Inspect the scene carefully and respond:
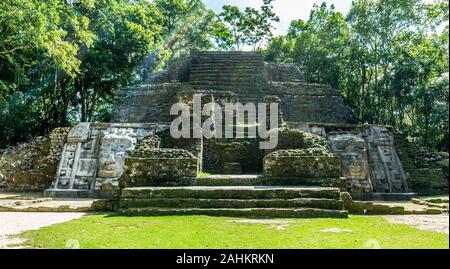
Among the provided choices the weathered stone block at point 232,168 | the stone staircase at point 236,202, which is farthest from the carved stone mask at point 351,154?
the stone staircase at point 236,202

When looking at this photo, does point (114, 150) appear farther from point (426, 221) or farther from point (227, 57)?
point (227, 57)

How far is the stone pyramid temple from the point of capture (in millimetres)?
6914

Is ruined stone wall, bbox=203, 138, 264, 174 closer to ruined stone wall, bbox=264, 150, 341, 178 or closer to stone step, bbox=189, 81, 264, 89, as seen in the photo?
ruined stone wall, bbox=264, 150, 341, 178

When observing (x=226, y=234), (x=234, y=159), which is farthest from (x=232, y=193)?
(x=234, y=159)

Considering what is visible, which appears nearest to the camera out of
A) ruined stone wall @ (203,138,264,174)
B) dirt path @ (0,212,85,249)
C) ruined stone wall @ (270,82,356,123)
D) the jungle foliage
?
dirt path @ (0,212,85,249)

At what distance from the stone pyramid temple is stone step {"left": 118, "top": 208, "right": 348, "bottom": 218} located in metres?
0.02

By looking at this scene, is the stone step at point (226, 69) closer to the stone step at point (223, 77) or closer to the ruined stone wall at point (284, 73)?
the stone step at point (223, 77)

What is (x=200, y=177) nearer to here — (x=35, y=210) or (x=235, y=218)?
(x=235, y=218)

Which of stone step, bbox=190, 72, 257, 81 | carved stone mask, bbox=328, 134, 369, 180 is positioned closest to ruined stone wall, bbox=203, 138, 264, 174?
carved stone mask, bbox=328, 134, 369, 180

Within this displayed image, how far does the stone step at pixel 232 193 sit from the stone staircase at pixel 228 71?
8.90m

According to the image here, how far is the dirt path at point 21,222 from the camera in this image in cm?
464
